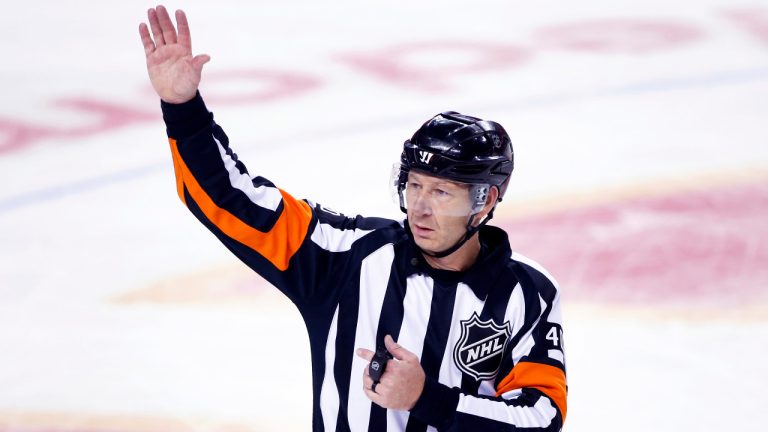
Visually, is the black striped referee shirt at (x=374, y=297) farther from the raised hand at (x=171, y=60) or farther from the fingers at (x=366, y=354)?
the fingers at (x=366, y=354)

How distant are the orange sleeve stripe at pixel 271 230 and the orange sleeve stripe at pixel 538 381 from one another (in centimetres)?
63

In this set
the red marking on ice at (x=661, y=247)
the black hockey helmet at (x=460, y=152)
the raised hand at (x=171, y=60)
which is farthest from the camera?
the red marking on ice at (x=661, y=247)

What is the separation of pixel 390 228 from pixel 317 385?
45 cm

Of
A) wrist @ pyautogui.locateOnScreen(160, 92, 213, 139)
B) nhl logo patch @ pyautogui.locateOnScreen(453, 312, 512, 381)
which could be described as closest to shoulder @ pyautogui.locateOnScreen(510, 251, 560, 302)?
nhl logo patch @ pyautogui.locateOnScreen(453, 312, 512, 381)

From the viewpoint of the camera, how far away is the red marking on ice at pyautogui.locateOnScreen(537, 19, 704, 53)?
8.73 m

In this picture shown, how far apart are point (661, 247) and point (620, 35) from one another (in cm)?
377

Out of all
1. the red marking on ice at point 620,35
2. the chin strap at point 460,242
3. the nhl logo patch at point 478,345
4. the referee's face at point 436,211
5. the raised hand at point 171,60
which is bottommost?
the nhl logo patch at point 478,345

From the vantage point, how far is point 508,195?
621 cm

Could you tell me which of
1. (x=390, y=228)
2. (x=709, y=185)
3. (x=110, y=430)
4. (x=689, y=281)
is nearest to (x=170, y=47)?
(x=390, y=228)

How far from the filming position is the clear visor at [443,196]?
2814mm

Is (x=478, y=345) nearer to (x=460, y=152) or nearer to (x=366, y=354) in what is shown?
(x=366, y=354)

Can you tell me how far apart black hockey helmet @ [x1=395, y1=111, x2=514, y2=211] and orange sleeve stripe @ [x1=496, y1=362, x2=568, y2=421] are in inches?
18.5

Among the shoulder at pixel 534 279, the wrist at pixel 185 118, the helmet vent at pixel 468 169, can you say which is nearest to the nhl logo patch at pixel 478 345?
the shoulder at pixel 534 279

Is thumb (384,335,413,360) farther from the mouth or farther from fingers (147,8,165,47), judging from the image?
fingers (147,8,165,47)
